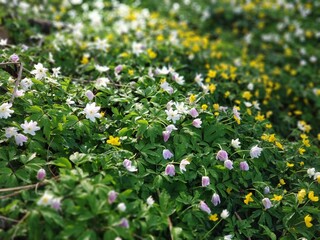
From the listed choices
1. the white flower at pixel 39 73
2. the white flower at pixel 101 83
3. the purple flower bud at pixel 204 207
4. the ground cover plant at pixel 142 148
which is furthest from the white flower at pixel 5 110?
the purple flower bud at pixel 204 207

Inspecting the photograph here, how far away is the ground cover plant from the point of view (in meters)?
2.58

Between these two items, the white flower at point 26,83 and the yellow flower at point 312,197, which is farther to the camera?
the white flower at point 26,83

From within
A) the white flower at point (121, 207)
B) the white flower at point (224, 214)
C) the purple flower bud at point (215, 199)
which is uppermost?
the white flower at point (121, 207)

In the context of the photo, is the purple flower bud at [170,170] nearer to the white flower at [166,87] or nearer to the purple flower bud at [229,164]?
the purple flower bud at [229,164]

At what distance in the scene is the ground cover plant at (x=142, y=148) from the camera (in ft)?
8.48

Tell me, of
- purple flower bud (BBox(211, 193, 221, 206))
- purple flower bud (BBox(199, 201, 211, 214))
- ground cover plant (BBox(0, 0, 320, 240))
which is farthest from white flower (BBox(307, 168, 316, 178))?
purple flower bud (BBox(199, 201, 211, 214))

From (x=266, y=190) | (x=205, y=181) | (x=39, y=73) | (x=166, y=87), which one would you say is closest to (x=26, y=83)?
(x=39, y=73)

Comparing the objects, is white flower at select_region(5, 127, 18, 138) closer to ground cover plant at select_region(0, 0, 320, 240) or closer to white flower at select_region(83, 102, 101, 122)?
ground cover plant at select_region(0, 0, 320, 240)

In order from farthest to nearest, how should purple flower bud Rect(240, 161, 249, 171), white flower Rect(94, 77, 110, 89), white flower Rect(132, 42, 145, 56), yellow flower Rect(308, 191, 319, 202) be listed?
white flower Rect(132, 42, 145, 56) < white flower Rect(94, 77, 110, 89) < purple flower bud Rect(240, 161, 249, 171) < yellow flower Rect(308, 191, 319, 202)

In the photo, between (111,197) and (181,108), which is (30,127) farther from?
(181,108)

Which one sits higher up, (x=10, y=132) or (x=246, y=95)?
(x=10, y=132)

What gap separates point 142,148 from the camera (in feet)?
10.2

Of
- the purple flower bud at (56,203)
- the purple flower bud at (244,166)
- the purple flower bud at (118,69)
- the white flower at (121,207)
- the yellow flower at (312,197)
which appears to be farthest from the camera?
the purple flower bud at (118,69)

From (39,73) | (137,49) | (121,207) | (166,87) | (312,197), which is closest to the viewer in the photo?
(121,207)
